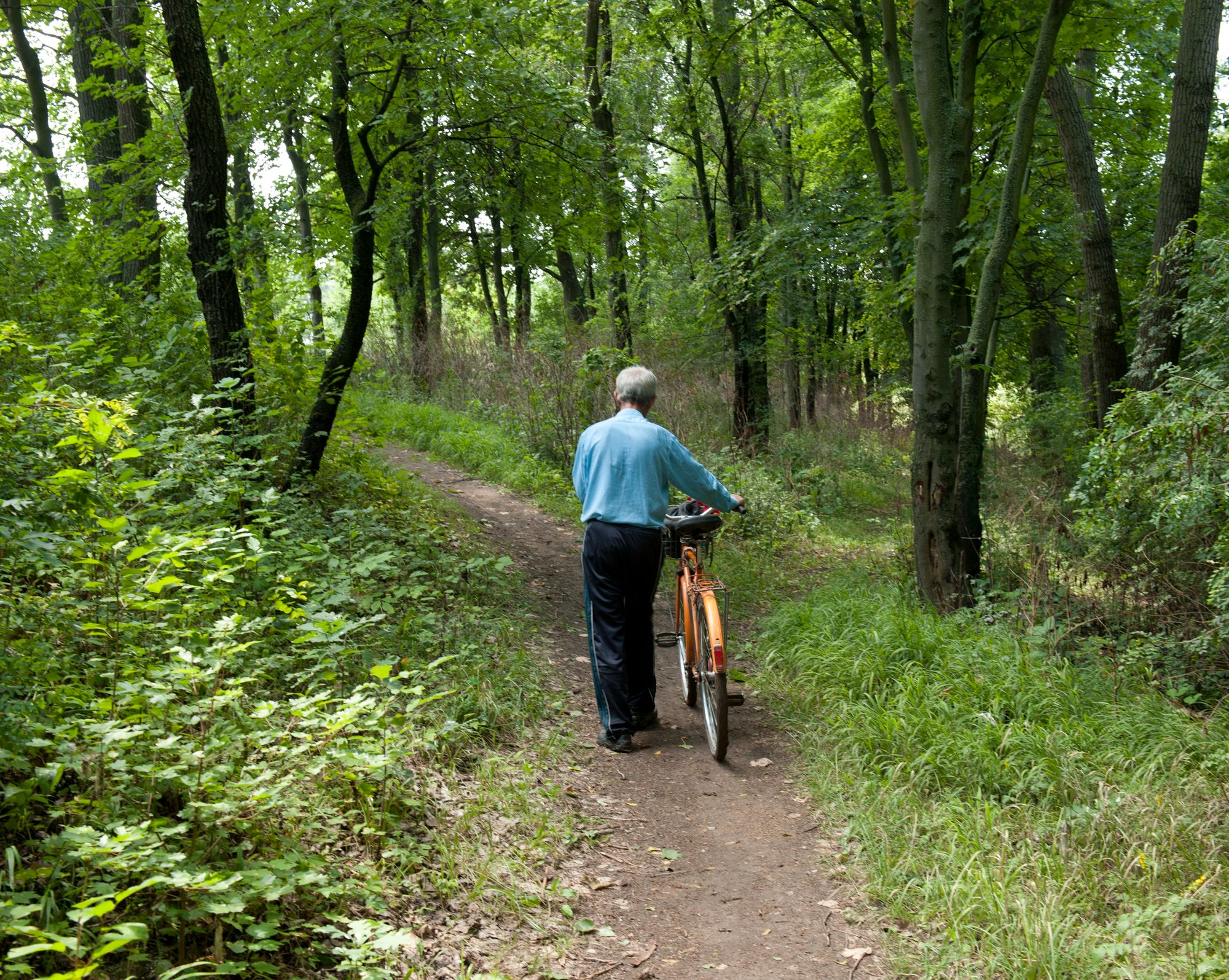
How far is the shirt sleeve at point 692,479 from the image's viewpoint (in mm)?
5195

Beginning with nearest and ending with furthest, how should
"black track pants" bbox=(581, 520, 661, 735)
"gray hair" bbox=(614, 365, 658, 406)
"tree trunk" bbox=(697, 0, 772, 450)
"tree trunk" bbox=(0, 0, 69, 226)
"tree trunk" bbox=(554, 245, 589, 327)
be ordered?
"black track pants" bbox=(581, 520, 661, 735)
"gray hair" bbox=(614, 365, 658, 406)
"tree trunk" bbox=(0, 0, 69, 226)
"tree trunk" bbox=(697, 0, 772, 450)
"tree trunk" bbox=(554, 245, 589, 327)

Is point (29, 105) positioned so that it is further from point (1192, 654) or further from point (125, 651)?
point (1192, 654)

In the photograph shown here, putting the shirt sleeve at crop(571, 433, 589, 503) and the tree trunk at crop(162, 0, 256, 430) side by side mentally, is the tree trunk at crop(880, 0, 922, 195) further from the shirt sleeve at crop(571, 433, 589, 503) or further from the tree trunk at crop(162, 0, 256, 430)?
the tree trunk at crop(162, 0, 256, 430)

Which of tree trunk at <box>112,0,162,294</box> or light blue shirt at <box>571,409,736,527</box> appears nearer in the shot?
light blue shirt at <box>571,409,736,527</box>

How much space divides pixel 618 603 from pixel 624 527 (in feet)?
1.52

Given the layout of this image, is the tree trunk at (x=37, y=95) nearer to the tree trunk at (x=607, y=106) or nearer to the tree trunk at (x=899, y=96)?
the tree trunk at (x=607, y=106)

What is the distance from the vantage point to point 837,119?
15383 millimetres

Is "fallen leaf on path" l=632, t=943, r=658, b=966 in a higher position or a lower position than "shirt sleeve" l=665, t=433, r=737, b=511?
lower

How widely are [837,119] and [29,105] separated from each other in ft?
51.3

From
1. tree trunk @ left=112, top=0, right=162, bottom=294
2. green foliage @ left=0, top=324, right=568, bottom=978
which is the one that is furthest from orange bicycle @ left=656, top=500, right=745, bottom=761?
tree trunk @ left=112, top=0, right=162, bottom=294

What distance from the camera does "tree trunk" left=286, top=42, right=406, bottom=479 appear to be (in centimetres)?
750

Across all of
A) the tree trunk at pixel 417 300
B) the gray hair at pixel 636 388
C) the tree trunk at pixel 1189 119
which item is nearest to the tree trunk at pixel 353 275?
the gray hair at pixel 636 388

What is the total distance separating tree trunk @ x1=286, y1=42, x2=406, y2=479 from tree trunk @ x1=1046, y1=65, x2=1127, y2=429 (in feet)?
26.4

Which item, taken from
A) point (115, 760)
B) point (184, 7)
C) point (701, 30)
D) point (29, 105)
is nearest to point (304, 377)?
point (184, 7)
